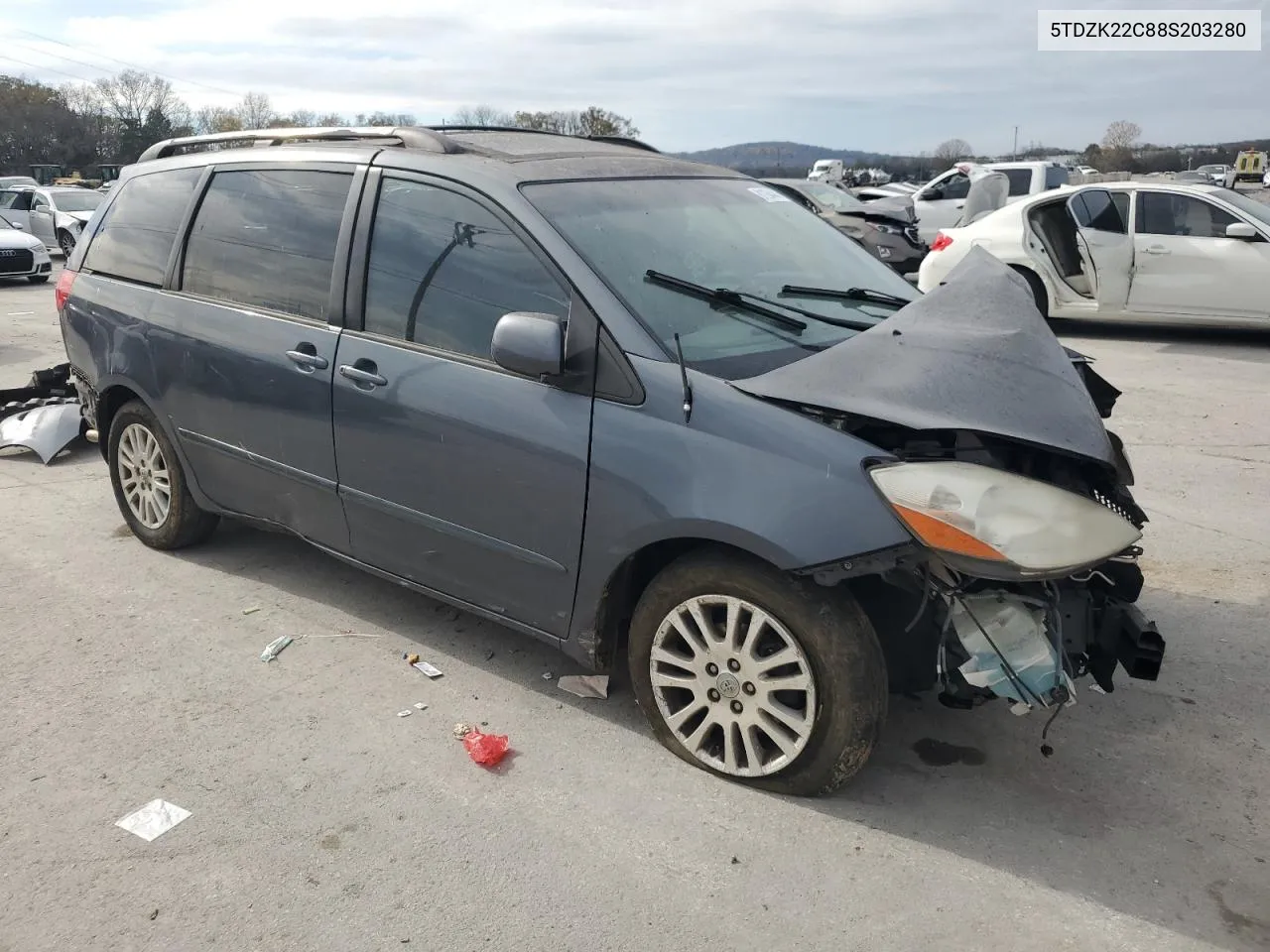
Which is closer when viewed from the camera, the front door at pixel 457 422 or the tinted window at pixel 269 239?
the front door at pixel 457 422

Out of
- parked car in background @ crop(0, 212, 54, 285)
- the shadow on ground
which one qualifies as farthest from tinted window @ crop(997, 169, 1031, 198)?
parked car in background @ crop(0, 212, 54, 285)

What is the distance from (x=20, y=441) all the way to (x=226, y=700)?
4140 millimetres

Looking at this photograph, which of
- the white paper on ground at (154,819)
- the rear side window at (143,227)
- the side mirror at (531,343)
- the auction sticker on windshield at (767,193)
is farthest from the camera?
the rear side window at (143,227)

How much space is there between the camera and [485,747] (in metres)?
3.32

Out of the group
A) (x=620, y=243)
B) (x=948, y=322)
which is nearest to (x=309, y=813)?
(x=620, y=243)

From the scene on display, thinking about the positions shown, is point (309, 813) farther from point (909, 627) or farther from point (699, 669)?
point (909, 627)

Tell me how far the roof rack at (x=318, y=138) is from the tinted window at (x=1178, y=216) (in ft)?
29.2

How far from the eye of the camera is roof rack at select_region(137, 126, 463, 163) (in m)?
3.94

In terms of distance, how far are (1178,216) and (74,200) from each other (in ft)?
73.3

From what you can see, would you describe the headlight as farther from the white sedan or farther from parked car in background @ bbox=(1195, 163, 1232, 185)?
parked car in background @ bbox=(1195, 163, 1232, 185)

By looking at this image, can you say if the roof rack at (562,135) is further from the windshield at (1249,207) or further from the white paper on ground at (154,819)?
the windshield at (1249,207)

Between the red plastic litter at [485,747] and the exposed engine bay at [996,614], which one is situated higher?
the exposed engine bay at [996,614]

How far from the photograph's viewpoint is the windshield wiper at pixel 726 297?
3412mm

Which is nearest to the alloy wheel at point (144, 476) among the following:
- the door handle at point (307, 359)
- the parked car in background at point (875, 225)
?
the door handle at point (307, 359)
